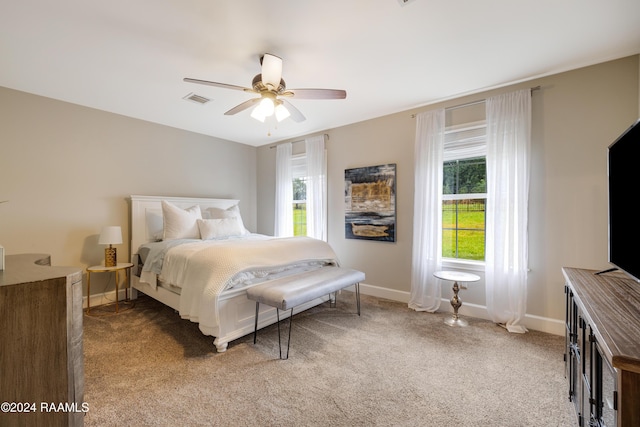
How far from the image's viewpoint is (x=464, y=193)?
10.3 ft

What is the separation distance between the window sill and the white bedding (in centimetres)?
152

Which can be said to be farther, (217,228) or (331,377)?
(217,228)

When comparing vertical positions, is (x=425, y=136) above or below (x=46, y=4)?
below

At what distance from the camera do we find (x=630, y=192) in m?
1.34

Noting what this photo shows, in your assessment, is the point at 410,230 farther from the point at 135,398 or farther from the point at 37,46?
the point at 37,46

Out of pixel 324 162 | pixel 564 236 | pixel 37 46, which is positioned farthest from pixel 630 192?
pixel 37 46

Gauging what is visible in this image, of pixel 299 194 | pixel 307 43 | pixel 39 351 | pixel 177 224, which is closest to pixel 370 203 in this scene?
pixel 299 194

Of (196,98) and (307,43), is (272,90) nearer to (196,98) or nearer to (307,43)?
(307,43)

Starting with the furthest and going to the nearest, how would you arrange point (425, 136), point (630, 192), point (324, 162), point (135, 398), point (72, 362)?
point (324, 162), point (425, 136), point (135, 398), point (630, 192), point (72, 362)

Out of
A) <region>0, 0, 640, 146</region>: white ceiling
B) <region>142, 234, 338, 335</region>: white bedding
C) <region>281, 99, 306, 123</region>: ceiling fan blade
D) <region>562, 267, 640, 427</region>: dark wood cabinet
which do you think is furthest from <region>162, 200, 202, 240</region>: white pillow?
<region>562, 267, 640, 427</region>: dark wood cabinet

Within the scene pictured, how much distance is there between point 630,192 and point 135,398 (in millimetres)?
3051

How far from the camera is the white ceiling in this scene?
1778 millimetres

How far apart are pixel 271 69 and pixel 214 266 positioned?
1.74 metres

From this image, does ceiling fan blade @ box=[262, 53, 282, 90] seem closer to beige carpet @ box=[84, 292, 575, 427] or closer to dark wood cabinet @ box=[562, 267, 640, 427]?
beige carpet @ box=[84, 292, 575, 427]
